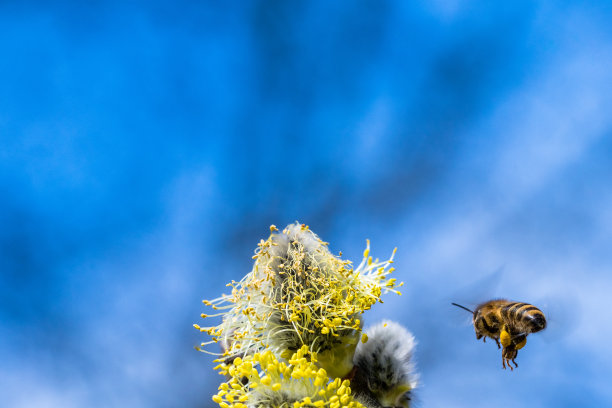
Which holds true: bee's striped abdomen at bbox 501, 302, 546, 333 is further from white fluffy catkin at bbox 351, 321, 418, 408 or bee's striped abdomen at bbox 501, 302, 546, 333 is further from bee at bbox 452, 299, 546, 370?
white fluffy catkin at bbox 351, 321, 418, 408

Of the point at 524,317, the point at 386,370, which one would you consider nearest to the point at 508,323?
the point at 524,317

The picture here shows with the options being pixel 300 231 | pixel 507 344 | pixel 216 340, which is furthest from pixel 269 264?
pixel 507 344

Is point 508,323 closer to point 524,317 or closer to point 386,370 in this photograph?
point 524,317

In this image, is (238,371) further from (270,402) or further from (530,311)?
(530,311)

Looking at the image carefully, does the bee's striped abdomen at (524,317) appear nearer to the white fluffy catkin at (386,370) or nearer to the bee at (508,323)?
the bee at (508,323)

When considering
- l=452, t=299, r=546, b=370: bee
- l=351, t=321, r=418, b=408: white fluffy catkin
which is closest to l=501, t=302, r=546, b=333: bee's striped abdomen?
l=452, t=299, r=546, b=370: bee

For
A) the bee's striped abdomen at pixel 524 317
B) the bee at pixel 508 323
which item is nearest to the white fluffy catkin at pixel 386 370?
the bee at pixel 508 323
